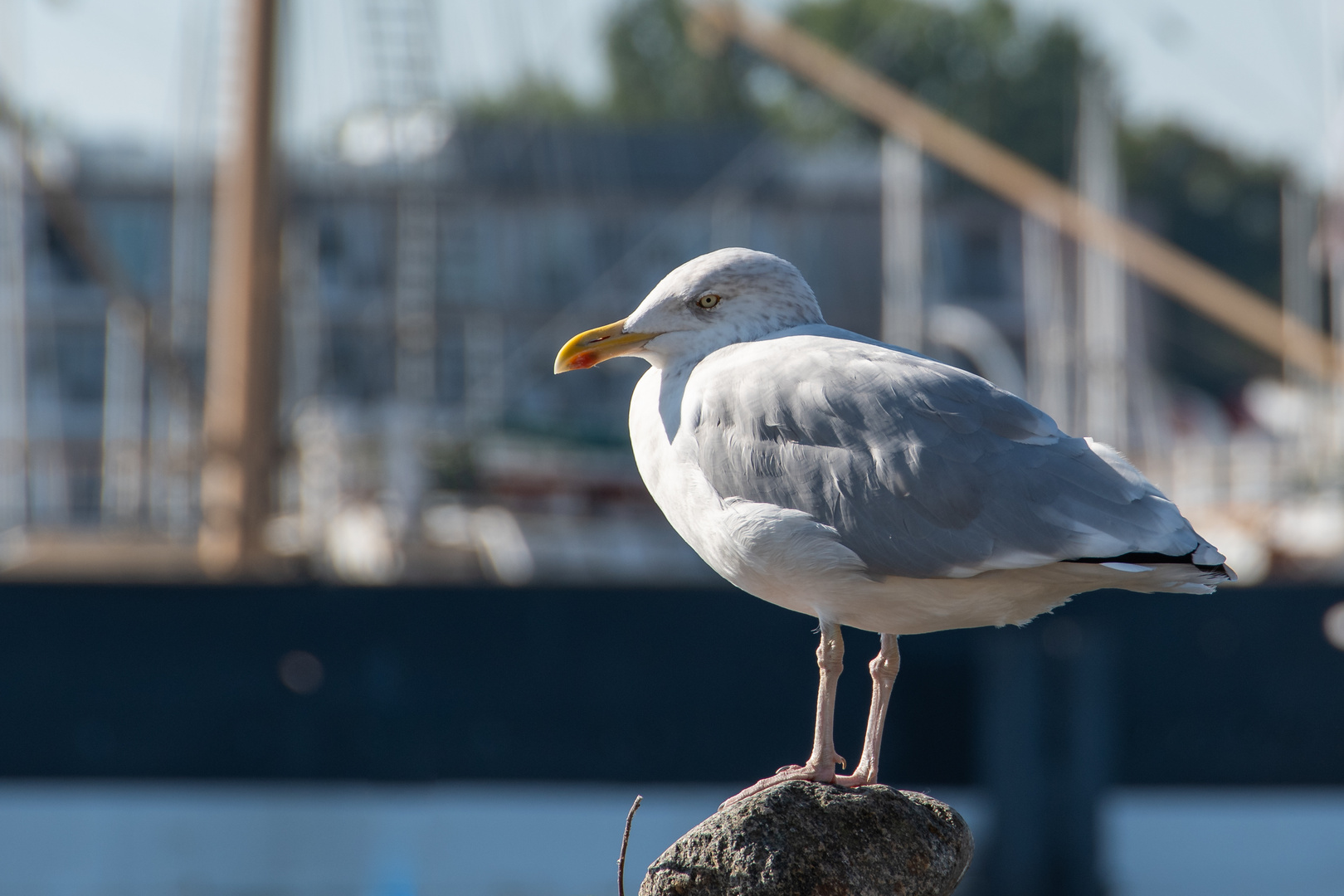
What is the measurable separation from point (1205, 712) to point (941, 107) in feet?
157

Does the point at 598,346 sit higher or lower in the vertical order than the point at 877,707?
higher

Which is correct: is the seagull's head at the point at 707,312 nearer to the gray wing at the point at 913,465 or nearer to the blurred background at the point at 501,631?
the gray wing at the point at 913,465

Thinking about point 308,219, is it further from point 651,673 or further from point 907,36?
point 907,36

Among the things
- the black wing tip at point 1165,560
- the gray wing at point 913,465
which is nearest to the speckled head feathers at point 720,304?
the gray wing at point 913,465

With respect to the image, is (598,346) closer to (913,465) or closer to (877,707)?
(913,465)

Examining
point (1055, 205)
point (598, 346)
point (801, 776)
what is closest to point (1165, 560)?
point (801, 776)

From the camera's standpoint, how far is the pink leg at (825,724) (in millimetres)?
3359

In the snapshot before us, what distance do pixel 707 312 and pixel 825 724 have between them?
108 centimetres

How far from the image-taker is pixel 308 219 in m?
28.4

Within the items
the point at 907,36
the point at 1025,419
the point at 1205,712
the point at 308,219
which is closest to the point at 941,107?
the point at 907,36

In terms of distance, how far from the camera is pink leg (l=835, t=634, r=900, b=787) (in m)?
3.53

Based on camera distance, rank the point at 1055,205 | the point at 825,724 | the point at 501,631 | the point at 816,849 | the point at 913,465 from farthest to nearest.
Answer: the point at 1055,205 → the point at 501,631 → the point at 816,849 → the point at 825,724 → the point at 913,465

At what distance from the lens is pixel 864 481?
10.3ft

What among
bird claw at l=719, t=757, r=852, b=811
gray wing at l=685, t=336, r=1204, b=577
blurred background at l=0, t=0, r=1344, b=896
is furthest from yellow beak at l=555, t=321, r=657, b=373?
blurred background at l=0, t=0, r=1344, b=896
